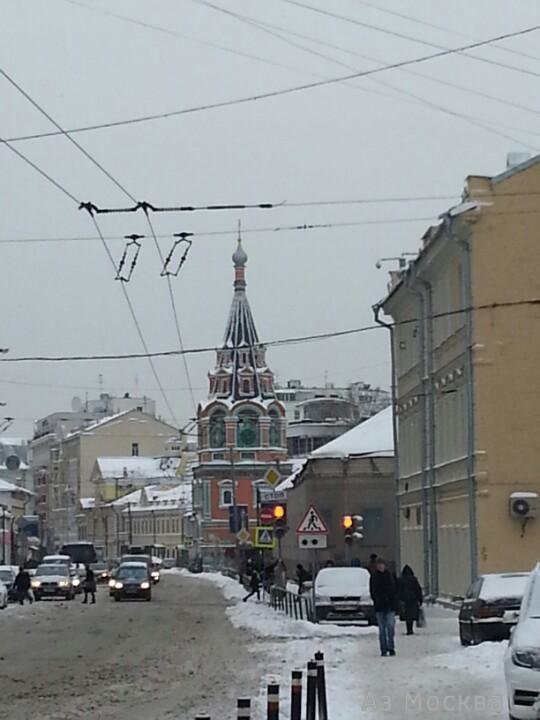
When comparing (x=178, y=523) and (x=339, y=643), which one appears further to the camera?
(x=178, y=523)

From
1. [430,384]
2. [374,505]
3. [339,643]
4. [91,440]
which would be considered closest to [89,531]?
[91,440]

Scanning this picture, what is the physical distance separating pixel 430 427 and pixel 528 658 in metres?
35.8

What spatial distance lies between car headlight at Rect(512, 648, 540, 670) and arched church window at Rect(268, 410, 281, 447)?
12120cm

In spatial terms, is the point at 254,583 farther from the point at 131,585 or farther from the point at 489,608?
the point at 489,608

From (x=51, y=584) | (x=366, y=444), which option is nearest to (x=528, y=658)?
(x=51, y=584)

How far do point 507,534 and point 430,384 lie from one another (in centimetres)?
920

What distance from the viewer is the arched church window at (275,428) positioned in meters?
137

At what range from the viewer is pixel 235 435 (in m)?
136

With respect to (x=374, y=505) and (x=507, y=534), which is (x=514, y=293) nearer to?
(x=507, y=534)

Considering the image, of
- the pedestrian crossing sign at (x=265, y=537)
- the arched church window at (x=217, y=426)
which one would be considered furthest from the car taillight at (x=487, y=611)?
the arched church window at (x=217, y=426)

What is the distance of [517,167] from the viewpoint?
142 feet

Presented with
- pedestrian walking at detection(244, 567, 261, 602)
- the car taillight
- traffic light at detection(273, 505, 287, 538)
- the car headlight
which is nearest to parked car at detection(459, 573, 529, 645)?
the car taillight

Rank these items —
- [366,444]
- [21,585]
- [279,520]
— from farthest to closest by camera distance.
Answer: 1. [366,444]
2. [21,585]
3. [279,520]

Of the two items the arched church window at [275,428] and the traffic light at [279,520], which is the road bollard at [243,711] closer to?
the traffic light at [279,520]
